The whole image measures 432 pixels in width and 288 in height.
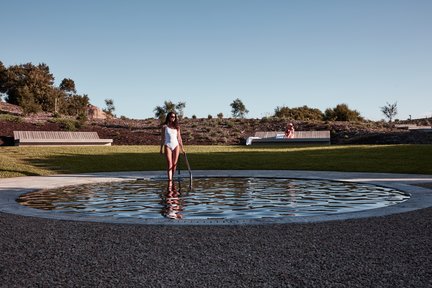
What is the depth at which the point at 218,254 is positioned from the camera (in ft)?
15.1

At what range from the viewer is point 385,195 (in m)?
8.93

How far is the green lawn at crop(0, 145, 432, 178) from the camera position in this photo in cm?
1500

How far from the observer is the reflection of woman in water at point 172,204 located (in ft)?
22.8

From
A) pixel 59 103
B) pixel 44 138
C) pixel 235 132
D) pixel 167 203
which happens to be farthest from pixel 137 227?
pixel 59 103

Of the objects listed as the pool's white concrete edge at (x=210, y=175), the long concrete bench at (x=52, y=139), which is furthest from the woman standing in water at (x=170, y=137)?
the long concrete bench at (x=52, y=139)

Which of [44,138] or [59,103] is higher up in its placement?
[59,103]

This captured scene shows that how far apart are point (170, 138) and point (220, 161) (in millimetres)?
6351

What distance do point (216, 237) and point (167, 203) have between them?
2842 mm

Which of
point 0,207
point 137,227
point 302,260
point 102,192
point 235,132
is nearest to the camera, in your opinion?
point 302,260

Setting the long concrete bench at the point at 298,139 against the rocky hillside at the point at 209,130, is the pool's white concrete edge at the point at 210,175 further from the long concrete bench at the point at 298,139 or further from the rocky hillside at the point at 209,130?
the long concrete bench at the point at 298,139

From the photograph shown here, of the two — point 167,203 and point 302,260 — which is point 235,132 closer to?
point 167,203

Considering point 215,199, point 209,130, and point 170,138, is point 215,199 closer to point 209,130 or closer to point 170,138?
point 170,138

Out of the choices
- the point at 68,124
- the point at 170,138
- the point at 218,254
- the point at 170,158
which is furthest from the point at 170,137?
the point at 68,124

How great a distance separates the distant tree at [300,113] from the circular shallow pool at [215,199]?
3928 centimetres
